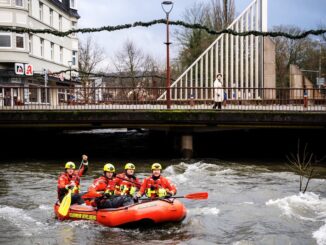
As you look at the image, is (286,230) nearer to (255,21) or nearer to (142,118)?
(142,118)

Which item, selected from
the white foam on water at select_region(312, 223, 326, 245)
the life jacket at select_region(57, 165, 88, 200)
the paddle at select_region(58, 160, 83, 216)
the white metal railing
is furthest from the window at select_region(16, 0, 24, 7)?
the white foam on water at select_region(312, 223, 326, 245)

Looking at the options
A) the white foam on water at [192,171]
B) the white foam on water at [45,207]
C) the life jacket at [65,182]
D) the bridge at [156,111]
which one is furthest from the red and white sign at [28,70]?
the life jacket at [65,182]

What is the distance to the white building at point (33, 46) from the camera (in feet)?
112

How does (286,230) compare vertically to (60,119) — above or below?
below

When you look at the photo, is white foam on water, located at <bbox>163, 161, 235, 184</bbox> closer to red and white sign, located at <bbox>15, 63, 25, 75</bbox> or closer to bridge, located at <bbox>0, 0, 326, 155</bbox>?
bridge, located at <bbox>0, 0, 326, 155</bbox>

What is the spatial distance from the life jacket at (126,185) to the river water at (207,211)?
109 cm

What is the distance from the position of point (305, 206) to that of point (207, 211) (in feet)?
8.79

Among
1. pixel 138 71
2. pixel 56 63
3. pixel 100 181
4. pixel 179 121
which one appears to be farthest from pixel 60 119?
pixel 138 71

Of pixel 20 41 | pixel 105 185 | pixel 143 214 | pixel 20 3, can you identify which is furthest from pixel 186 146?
pixel 20 3

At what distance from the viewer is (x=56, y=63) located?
4422 centimetres

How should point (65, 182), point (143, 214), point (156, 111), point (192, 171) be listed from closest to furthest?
1. point (143, 214)
2. point (65, 182)
3. point (192, 171)
4. point (156, 111)

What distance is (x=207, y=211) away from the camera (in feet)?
41.9

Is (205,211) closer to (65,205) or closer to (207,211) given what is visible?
(207,211)

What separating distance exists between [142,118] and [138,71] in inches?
1236
